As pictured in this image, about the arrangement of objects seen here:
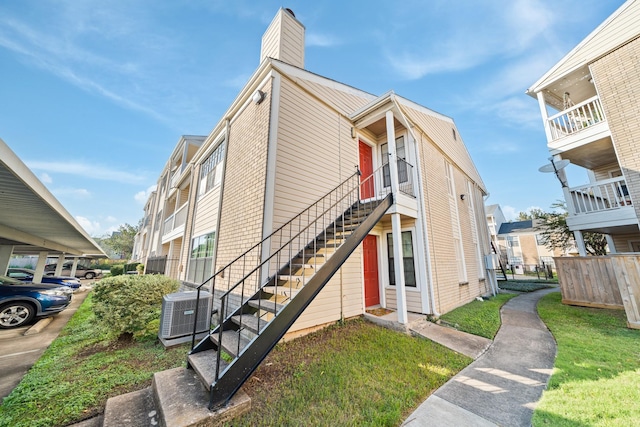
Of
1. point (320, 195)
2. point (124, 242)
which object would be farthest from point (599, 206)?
point (124, 242)

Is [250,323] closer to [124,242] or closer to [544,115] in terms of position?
[544,115]

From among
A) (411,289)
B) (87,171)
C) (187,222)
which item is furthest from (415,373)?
(87,171)

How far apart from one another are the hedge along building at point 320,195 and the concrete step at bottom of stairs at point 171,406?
1.55 metres

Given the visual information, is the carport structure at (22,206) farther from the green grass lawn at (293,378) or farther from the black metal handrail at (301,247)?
the black metal handrail at (301,247)

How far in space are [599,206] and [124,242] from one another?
61309 mm

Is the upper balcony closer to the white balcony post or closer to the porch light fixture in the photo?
the white balcony post

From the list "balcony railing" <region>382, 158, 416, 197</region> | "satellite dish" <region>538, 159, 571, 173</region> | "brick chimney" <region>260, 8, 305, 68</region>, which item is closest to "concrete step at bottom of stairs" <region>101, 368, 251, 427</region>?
"balcony railing" <region>382, 158, 416, 197</region>

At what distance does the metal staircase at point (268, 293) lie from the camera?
2518 mm

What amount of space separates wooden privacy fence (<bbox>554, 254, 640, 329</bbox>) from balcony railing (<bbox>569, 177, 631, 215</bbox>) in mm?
1976

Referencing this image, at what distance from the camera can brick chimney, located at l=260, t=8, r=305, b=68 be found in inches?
258

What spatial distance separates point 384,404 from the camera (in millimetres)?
2719

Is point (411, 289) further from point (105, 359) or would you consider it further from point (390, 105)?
point (105, 359)

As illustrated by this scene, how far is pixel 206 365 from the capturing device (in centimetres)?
288

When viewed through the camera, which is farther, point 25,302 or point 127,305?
point 25,302
